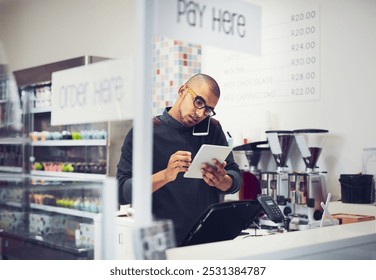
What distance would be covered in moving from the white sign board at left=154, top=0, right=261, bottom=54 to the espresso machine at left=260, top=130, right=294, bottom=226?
6.66ft

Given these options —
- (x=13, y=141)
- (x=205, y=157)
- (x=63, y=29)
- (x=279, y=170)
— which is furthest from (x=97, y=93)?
(x=63, y=29)

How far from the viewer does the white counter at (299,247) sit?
192cm

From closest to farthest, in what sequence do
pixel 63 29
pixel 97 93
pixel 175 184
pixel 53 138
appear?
pixel 97 93 < pixel 175 184 < pixel 53 138 < pixel 63 29

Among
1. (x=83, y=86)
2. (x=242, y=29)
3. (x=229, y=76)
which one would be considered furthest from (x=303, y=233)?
(x=229, y=76)

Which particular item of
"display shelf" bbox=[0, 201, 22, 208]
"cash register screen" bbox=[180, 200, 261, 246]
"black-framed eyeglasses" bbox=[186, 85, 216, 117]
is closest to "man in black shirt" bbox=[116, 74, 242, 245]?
"black-framed eyeglasses" bbox=[186, 85, 216, 117]

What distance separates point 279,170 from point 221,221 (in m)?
1.73

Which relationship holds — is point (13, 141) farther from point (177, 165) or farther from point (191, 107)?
point (177, 165)

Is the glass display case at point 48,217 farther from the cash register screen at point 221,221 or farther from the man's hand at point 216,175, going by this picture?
the man's hand at point 216,175

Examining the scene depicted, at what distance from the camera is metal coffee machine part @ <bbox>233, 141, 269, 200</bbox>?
4156 millimetres

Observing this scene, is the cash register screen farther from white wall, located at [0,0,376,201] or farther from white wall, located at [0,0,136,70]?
white wall, located at [0,0,136,70]

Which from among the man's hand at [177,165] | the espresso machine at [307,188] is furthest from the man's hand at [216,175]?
the espresso machine at [307,188]

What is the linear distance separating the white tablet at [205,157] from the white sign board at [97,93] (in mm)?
1091

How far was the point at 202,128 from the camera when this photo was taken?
11.2ft
